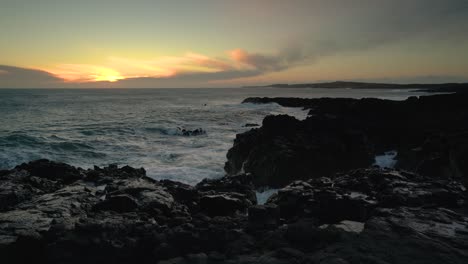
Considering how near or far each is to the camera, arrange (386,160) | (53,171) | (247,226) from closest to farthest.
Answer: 1. (247,226)
2. (53,171)
3. (386,160)

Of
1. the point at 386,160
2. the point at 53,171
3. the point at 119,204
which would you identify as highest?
the point at 119,204

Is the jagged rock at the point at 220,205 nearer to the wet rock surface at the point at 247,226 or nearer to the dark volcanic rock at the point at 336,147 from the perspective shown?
the wet rock surface at the point at 247,226

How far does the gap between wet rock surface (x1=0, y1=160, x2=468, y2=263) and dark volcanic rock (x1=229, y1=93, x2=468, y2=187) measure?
611 cm

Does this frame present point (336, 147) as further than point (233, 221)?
Yes

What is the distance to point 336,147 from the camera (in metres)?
17.8

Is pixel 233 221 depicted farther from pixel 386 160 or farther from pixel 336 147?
pixel 386 160

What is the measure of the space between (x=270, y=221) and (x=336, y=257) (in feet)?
6.30

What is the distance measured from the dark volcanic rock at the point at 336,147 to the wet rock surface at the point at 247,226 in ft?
20.0

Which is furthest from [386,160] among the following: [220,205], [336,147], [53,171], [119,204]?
[53,171]

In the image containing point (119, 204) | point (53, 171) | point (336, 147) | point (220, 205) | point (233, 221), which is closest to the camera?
point (233, 221)

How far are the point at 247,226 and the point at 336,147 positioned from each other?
12702mm

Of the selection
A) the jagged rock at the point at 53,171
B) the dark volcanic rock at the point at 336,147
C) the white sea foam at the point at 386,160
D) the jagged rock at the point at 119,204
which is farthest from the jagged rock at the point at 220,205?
the white sea foam at the point at 386,160

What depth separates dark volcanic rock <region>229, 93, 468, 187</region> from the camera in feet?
48.7

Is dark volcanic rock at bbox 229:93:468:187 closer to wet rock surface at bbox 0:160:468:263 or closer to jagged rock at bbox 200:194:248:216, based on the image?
wet rock surface at bbox 0:160:468:263
